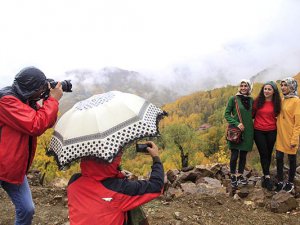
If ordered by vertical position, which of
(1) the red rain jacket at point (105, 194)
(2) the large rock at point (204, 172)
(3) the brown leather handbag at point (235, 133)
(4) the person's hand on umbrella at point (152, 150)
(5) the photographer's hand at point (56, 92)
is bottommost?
(2) the large rock at point (204, 172)

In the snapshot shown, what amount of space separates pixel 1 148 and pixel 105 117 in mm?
1391

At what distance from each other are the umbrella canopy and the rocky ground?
11.3 feet

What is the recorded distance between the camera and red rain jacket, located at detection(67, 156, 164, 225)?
2.88 meters

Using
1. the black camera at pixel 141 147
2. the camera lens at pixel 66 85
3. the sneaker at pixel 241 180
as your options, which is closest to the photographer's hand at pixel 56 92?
the camera lens at pixel 66 85

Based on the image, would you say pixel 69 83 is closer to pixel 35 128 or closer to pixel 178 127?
pixel 35 128

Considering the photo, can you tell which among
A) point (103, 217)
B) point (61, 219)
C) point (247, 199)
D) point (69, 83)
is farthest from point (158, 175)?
point (247, 199)

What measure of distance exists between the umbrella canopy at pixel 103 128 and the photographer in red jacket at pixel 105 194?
0.61 ft

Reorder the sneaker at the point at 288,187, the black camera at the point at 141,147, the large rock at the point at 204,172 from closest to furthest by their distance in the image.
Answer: the black camera at the point at 141,147
the sneaker at the point at 288,187
the large rock at the point at 204,172

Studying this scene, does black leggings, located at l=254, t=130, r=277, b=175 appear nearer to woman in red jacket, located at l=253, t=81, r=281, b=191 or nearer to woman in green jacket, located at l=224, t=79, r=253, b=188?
woman in red jacket, located at l=253, t=81, r=281, b=191

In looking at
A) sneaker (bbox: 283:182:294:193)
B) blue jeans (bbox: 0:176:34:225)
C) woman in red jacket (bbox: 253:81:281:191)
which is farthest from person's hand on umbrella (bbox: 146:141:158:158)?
sneaker (bbox: 283:182:294:193)

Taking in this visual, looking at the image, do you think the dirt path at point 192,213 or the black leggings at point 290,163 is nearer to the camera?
the dirt path at point 192,213

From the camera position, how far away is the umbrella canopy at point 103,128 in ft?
9.16

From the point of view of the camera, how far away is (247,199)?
704cm

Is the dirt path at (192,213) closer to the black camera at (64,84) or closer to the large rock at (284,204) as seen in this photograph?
the large rock at (284,204)
